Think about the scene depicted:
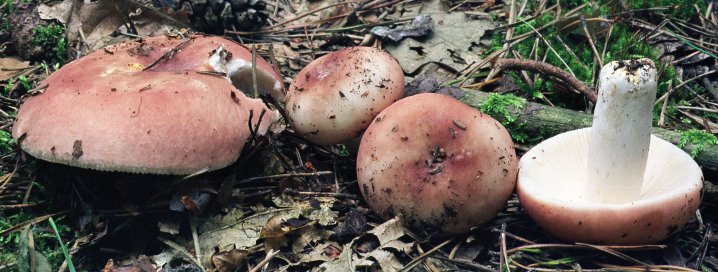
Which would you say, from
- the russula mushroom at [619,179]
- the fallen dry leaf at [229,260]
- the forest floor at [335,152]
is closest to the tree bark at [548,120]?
the forest floor at [335,152]

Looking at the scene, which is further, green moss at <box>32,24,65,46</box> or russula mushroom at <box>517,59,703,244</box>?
green moss at <box>32,24,65,46</box>

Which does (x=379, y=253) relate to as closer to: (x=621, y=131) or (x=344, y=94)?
(x=344, y=94)

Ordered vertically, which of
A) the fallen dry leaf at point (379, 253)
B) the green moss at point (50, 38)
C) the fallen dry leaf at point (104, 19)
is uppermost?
the fallen dry leaf at point (104, 19)

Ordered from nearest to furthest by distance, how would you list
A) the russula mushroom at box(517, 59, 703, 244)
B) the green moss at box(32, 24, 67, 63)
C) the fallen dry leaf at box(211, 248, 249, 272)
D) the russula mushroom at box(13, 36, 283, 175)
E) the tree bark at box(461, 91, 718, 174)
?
the russula mushroom at box(517, 59, 703, 244) < the russula mushroom at box(13, 36, 283, 175) < the fallen dry leaf at box(211, 248, 249, 272) < the tree bark at box(461, 91, 718, 174) < the green moss at box(32, 24, 67, 63)

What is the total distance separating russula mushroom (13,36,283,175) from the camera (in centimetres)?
221

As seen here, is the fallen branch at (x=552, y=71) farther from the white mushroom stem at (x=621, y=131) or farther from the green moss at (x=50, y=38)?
the green moss at (x=50, y=38)

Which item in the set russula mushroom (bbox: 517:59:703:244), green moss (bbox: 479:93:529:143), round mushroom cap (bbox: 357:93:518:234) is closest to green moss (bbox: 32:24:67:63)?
round mushroom cap (bbox: 357:93:518:234)

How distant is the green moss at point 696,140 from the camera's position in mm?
2518

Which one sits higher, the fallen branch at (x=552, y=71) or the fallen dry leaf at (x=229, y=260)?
the fallen branch at (x=552, y=71)

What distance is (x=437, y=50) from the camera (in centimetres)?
369

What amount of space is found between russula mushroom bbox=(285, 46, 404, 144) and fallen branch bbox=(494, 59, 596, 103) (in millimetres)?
692

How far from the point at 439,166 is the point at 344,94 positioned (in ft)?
1.84

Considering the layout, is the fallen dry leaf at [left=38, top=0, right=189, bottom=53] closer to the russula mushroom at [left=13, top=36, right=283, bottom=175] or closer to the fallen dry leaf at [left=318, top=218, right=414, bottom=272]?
the russula mushroom at [left=13, top=36, right=283, bottom=175]

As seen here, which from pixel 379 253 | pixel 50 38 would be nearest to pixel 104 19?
pixel 50 38
